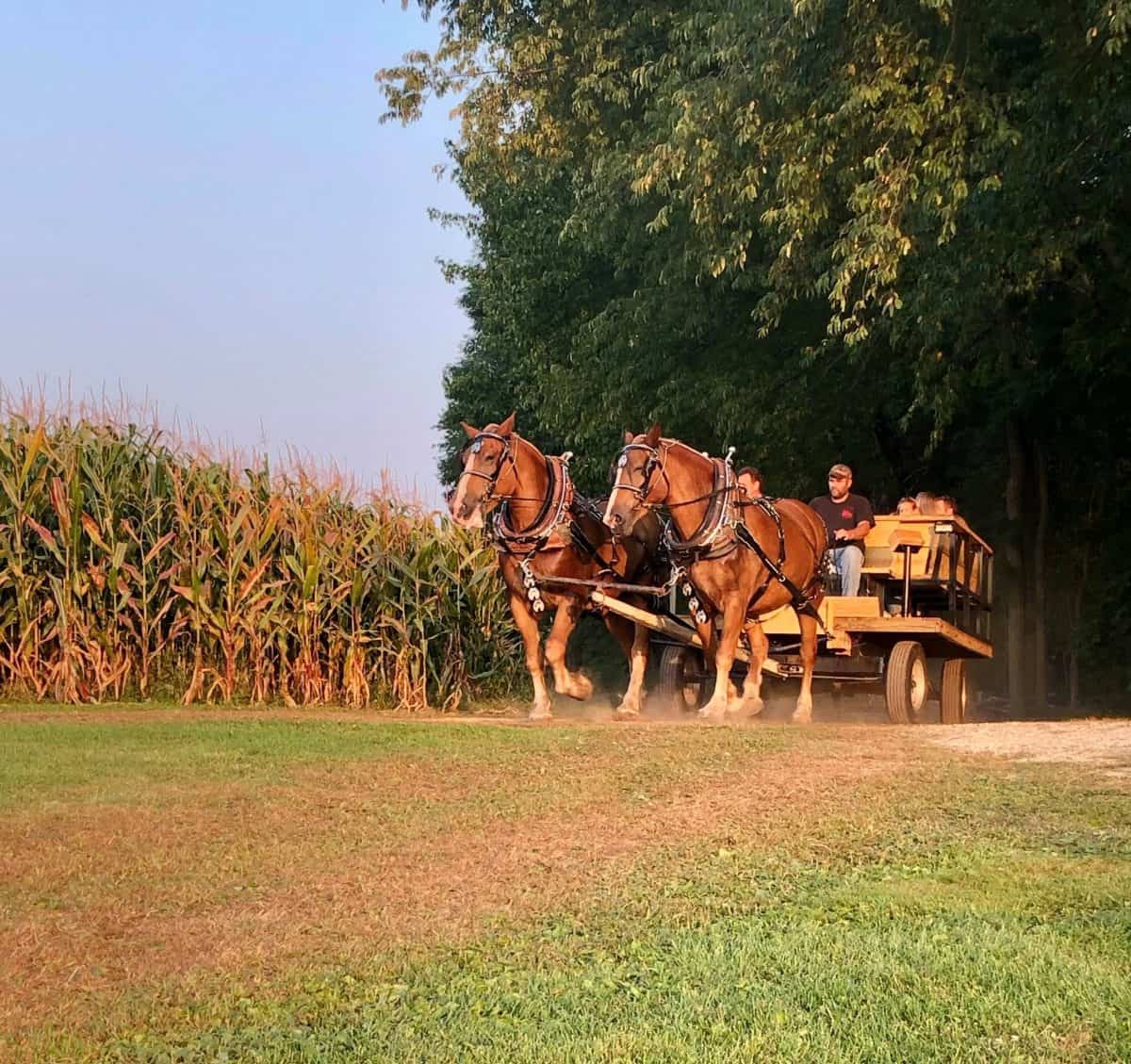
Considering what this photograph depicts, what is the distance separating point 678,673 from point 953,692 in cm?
310

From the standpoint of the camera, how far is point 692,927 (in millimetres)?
5512

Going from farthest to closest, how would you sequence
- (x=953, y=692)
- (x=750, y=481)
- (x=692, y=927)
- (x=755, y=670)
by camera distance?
(x=953, y=692) → (x=750, y=481) → (x=755, y=670) → (x=692, y=927)

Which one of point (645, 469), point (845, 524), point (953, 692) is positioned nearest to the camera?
point (645, 469)

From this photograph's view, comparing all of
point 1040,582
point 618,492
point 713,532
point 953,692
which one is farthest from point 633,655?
point 1040,582

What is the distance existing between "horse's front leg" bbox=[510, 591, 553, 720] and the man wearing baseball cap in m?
2.97

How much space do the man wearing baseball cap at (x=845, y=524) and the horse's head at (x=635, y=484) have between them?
249 cm

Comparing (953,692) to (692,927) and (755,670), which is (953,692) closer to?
(755,670)

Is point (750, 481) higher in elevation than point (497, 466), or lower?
higher

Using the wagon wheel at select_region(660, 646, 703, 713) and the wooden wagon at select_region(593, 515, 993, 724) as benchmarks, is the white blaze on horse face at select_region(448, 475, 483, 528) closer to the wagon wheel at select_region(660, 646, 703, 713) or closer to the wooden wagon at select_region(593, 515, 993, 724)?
the wooden wagon at select_region(593, 515, 993, 724)

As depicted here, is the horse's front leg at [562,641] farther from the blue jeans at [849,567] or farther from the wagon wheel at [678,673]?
the blue jeans at [849,567]

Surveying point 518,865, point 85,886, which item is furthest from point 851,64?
point 85,886

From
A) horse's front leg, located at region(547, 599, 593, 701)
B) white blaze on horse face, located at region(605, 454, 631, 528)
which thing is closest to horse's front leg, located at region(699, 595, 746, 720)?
A: white blaze on horse face, located at region(605, 454, 631, 528)

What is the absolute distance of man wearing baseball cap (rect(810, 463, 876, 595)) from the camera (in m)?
14.3

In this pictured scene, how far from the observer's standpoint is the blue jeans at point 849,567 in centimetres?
1431
